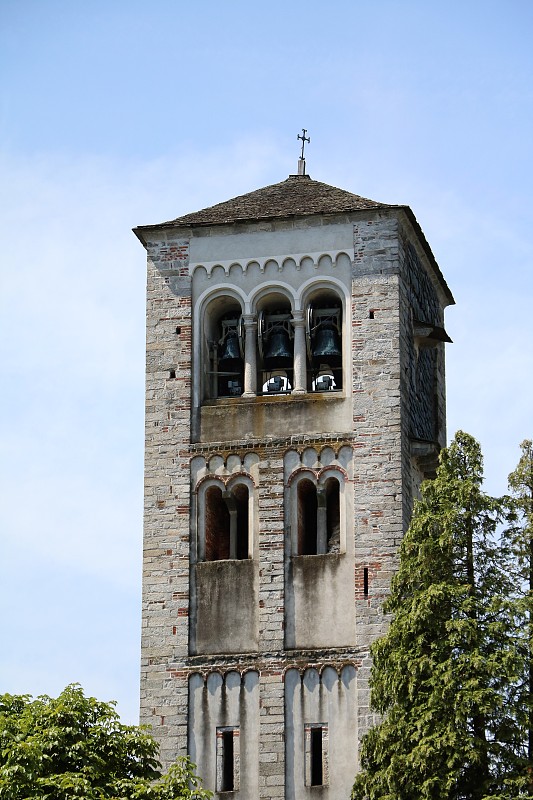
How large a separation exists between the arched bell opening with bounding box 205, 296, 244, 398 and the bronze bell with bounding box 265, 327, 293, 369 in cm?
53

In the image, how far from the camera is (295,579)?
136ft

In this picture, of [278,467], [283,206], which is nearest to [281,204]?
[283,206]

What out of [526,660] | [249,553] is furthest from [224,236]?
[526,660]

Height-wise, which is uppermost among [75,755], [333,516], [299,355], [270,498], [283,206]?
[283,206]

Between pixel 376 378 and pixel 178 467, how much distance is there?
13.4 feet

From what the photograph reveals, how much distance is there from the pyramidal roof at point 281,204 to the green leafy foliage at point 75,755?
11.7 metres

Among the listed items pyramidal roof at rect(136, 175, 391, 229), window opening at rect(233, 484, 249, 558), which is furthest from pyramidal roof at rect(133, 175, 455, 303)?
window opening at rect(233, 484, 249, 558)

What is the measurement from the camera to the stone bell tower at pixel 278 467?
40625 mm

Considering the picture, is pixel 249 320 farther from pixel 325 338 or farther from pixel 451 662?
pixel 451 662

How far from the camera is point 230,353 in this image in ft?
144

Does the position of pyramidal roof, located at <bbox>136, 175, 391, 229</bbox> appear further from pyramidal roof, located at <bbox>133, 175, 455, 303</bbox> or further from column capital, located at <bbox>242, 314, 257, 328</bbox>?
column capital, located at <bbox>242, 314, 257, 328</bbox>

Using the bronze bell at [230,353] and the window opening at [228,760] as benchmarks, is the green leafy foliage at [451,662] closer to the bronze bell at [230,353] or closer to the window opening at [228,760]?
the window opening at [228,760]

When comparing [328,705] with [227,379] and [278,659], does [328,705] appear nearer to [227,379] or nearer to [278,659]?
[278,659]

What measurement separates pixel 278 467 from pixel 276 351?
2550mm
